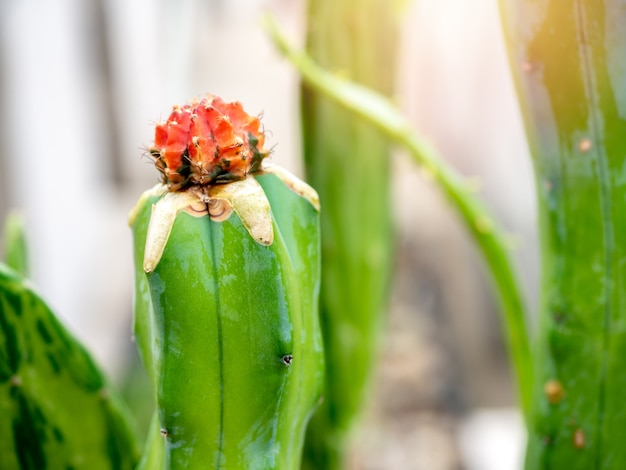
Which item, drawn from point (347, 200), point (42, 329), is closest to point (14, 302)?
point (42, 329)

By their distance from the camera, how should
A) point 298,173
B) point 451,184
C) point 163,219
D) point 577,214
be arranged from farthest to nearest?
point 298,173 < point 451,184 < point 577,214 < point 163,219

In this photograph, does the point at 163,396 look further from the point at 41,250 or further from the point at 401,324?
the point at 401,324

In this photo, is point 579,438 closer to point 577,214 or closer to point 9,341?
point 577,214

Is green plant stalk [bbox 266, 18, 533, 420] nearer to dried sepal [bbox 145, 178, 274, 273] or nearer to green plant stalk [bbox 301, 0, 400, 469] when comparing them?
green plant stalk [bbox 301, 0, 400, 469]

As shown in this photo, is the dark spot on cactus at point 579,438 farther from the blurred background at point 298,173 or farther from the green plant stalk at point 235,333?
the blurred background at point 298,173

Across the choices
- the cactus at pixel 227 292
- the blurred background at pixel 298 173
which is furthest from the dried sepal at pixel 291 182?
the blurred background at pixel 298 173

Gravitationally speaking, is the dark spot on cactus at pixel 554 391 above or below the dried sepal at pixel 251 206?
below
